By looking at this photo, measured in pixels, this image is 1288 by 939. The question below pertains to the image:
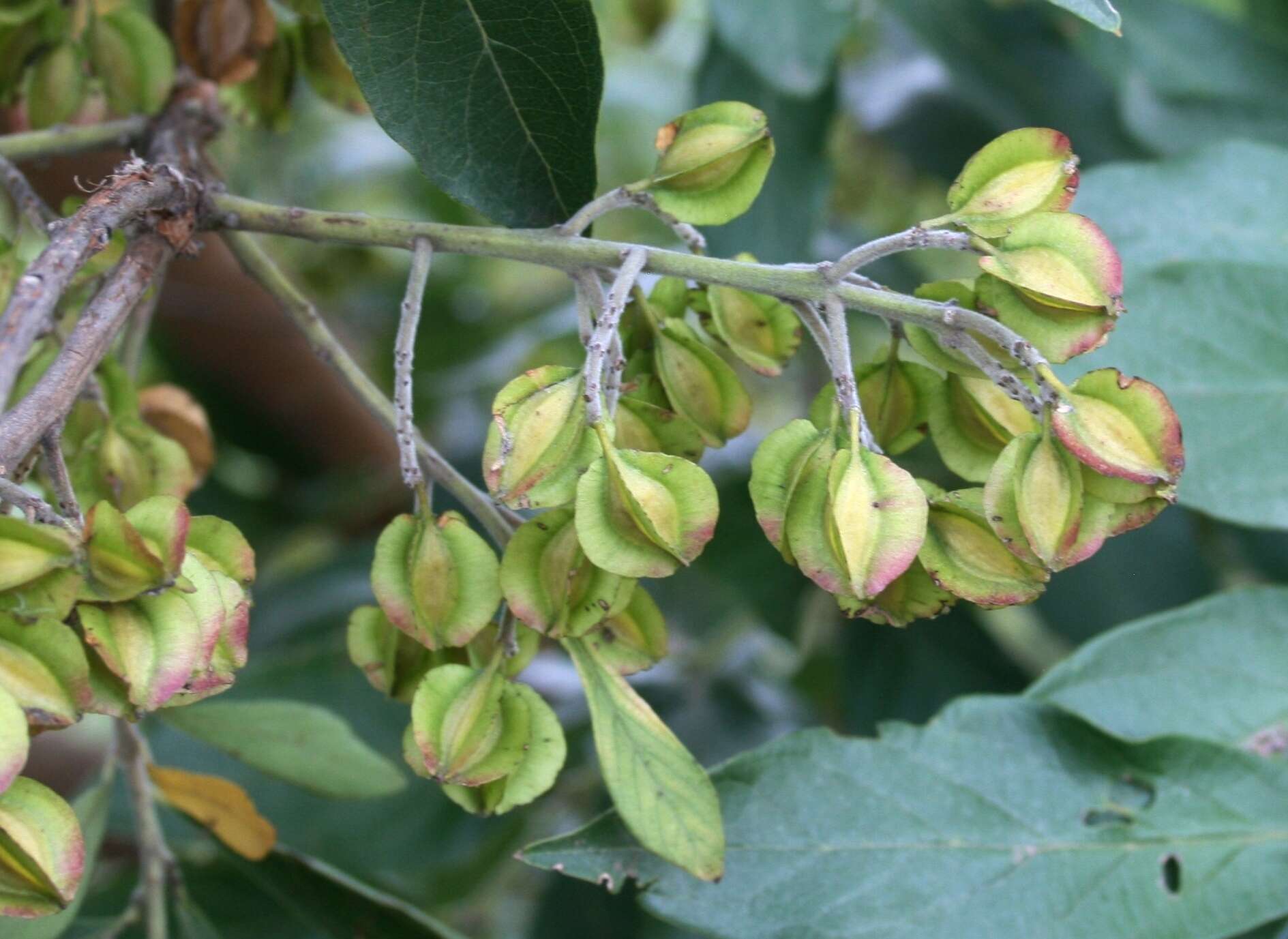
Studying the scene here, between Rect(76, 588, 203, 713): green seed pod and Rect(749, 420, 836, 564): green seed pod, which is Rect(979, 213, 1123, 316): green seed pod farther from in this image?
Rect(76, 588, 203, 713): green seed pod

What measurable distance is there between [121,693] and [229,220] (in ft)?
0.75

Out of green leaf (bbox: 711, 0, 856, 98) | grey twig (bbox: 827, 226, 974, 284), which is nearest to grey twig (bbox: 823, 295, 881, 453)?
grey twig (bbox: 827, 226, 974, 284)

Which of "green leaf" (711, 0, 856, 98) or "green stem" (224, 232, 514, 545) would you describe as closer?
"green stem" (224, 232, 514, 545)

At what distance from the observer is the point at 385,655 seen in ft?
1.81

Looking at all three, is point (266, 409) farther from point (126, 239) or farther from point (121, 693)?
point (121, 693)

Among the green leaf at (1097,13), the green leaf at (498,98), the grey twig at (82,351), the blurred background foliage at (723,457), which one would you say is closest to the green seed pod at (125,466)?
the grey twig at (82,351)

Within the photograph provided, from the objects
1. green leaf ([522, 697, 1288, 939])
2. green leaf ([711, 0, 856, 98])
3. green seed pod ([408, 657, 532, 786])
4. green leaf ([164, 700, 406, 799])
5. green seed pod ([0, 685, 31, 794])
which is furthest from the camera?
green leaf ([711, 0, 856, 98])

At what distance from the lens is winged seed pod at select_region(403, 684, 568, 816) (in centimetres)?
51

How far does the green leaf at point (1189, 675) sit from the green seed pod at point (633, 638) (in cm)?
28

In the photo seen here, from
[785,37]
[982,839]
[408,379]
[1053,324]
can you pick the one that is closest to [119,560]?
[408,379]

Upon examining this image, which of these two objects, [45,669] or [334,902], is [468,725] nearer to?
[45,669]

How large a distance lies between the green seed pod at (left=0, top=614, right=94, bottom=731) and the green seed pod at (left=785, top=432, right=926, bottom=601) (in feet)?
0.83

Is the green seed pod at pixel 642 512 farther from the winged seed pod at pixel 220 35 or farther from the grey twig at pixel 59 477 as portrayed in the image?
the winged seed pod at pixel 220 35

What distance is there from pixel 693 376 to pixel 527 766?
0.58 feet
